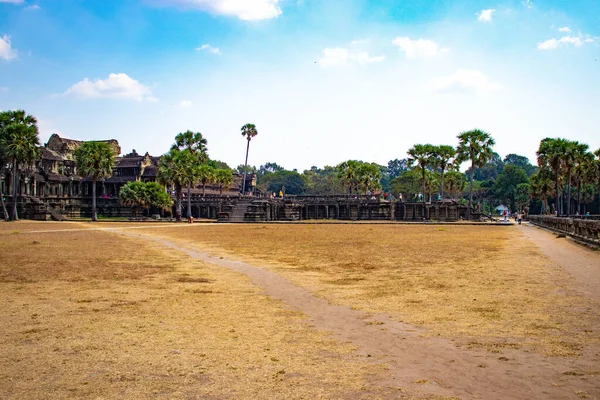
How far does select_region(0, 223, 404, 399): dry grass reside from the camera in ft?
22.5

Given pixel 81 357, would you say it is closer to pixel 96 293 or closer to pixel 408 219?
pixel 96 293

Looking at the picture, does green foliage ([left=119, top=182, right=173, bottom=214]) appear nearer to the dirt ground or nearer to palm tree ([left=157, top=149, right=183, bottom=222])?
palm tree ([left=157, top=149, right=183, bottom=222])

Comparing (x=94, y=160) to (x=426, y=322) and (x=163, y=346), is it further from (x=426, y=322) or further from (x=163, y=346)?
(x=426, y=322)

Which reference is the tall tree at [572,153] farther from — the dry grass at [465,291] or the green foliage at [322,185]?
the green foliage at [322,185]

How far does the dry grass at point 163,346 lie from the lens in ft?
22.5

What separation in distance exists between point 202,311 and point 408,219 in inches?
3072

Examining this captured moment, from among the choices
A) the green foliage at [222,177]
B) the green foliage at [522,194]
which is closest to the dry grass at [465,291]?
the green foliage at [222,177]

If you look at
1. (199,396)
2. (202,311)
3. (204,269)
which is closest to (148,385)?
(199,396)

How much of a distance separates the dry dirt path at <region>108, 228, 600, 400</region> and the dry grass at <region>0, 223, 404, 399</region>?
451mm

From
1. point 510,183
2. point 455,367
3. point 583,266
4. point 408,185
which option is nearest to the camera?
point 455,367

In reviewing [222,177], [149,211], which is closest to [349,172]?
[222,177]

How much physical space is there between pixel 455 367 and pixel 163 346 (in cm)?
465

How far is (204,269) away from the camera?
1970 centimetres

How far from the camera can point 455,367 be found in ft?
25.1
